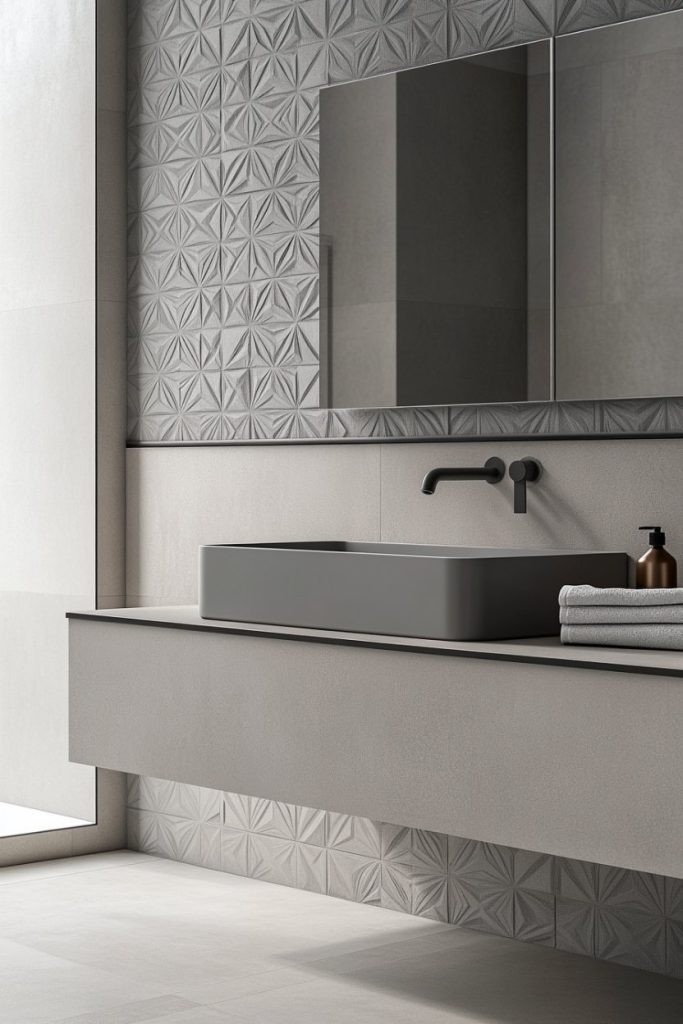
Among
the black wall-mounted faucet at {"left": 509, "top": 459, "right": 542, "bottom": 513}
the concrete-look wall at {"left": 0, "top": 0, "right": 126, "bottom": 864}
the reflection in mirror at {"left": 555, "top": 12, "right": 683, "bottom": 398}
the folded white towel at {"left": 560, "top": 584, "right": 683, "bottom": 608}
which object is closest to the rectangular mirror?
the reflection in mirror at {"left": 555, "top": 12, "right": 683, "bottom": 398}

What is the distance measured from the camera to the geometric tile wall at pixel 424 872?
288 cm

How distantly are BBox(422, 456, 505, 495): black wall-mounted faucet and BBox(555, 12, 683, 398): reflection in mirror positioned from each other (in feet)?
0.76

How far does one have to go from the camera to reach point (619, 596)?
2.34m

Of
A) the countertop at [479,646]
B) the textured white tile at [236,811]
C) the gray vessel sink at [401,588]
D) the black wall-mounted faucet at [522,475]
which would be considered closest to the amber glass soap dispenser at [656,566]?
the gray vessel sink at [401,588]

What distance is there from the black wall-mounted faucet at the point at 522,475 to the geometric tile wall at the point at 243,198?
8cm

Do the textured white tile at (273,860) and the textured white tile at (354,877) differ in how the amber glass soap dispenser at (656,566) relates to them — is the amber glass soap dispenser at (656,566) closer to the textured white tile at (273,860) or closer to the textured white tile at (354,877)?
the textured white tile at (354,877)

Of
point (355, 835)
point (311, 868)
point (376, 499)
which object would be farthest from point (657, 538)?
point (311, 868)

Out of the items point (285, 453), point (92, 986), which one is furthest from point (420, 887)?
point (285, 453)

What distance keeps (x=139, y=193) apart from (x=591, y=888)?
209cm

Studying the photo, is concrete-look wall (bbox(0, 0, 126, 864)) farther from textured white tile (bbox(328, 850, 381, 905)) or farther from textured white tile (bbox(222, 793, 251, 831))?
textured white tile (bbox(328, 850, 381, 905))

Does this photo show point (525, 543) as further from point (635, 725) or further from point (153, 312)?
point (153, 312)

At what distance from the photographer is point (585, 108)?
284 cm

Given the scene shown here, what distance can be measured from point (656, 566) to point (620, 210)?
668 mm

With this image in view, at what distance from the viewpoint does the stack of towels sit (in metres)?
2.28
